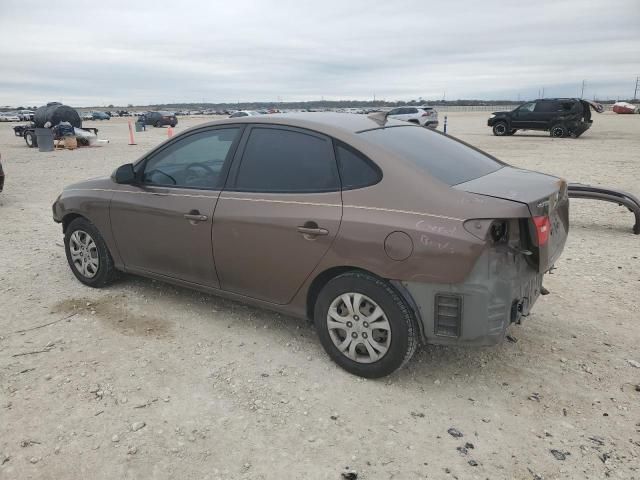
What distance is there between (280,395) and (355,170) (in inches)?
60.0

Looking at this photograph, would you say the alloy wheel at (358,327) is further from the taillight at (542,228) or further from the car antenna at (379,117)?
the car antenna at (379,117)

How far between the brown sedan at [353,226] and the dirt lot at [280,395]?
0.36 metres

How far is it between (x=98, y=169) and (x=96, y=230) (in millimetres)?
10447

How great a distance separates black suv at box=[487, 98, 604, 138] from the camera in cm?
2356

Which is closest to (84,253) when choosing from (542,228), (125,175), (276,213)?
(125,175)

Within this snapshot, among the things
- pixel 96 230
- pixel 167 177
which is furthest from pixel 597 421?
pixel 96 230

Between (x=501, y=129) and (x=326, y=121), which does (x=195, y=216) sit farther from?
(x=501, y=129)

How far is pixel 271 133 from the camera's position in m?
3.76

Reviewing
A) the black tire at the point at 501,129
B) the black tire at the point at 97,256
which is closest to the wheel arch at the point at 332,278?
the black tire at the point at 97,256

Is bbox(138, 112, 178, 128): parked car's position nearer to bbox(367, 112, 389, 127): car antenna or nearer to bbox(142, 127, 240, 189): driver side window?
bbox(142, 127, 240, 189): driver side window

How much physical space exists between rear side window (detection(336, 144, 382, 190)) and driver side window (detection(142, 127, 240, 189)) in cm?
101

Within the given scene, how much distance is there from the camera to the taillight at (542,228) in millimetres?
2934

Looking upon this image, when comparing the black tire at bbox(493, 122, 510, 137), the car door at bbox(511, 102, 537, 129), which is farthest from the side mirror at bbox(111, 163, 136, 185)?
the black tire at bbox(493, 122, 510, 137)

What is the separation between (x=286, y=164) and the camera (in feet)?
11.9
